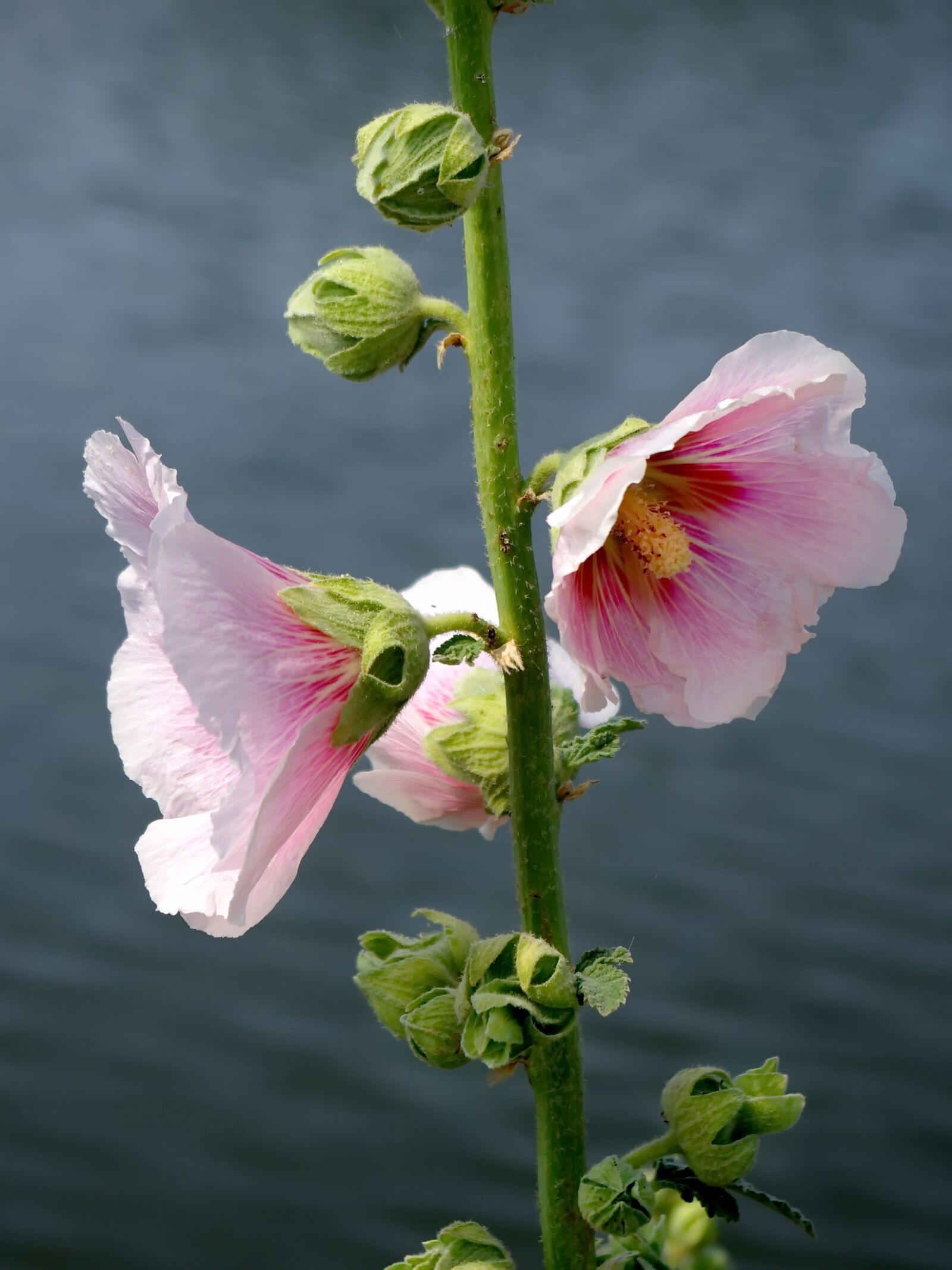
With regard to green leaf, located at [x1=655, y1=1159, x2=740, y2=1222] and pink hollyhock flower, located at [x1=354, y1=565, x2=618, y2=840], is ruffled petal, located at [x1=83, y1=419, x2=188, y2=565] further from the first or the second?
green leaf, located at [x1=655, y1=1159, x2=740, y2=1222]

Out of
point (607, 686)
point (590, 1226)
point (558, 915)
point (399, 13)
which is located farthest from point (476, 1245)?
point (399, 13)

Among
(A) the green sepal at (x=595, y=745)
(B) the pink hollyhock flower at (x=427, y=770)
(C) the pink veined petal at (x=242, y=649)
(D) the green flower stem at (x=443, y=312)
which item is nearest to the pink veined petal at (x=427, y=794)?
(B) the pink hollyhock flower at (x=427, y=770)

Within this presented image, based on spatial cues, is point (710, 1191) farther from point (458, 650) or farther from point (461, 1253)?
point (458, 650)

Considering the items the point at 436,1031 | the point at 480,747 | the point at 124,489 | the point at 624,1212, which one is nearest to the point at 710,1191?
the point at 624,1212

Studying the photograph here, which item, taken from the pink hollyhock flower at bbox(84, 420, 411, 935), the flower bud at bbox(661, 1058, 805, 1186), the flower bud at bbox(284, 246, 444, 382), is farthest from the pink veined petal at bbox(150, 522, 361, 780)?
the flower bud at bbox(661, 1058, 805, 1186)

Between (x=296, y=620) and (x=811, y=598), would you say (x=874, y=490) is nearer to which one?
(x=811, y=598)
